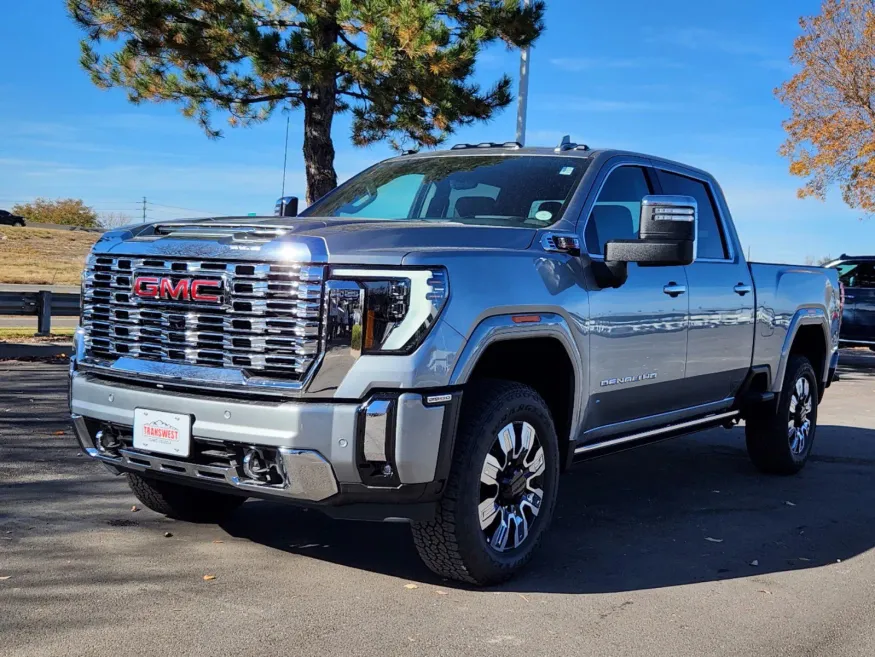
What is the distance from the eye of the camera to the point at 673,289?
539cm

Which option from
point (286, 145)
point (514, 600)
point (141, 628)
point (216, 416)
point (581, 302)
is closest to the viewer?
point (141, 628)

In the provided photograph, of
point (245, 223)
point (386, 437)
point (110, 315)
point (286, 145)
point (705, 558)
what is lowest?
point (705, 558)

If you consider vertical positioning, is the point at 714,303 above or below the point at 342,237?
below

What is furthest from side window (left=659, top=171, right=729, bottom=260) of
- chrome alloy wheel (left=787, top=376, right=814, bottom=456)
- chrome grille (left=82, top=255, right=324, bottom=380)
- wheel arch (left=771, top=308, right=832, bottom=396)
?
chrome grille (left=82, top=255, right=324, bottom=380)

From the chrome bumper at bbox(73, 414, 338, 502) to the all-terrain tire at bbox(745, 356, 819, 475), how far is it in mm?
4076

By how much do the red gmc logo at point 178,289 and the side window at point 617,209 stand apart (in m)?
1.89

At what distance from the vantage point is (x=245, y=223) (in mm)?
Result: 4227

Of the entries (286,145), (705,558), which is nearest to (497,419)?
(705,558)

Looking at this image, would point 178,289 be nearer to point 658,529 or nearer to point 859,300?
point 658,529

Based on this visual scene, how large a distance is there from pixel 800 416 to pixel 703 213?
1860 millimetres

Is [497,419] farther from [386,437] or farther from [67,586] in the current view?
[67,586]

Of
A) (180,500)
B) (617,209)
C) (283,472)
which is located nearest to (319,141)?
(617,209)

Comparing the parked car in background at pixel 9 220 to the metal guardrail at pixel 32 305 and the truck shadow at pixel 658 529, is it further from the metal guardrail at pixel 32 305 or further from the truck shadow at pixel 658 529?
the truck shadow at pixel 658 529

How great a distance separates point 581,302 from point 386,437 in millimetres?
1378
